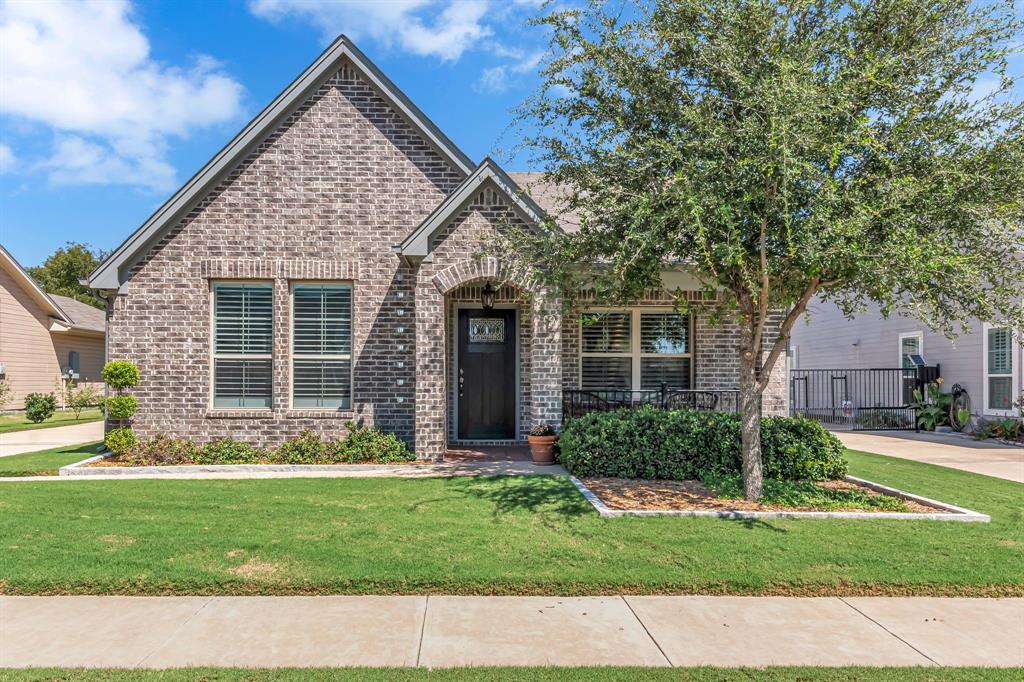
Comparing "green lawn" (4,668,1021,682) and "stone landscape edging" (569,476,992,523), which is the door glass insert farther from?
"green lawn" (4,668,1021,682)

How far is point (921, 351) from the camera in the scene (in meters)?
17.0

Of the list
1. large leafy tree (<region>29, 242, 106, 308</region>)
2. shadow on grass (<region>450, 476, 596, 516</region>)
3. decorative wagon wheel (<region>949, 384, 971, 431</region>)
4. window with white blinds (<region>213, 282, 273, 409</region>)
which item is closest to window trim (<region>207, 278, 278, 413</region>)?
window with white blinds (<region>213, 282, 273, 409</region>)

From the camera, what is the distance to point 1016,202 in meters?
6.13

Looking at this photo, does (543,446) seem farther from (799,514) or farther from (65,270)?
(65,270)

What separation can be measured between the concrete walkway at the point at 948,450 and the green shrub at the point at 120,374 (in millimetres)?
13153

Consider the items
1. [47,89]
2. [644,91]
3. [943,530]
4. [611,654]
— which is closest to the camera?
[611,654]

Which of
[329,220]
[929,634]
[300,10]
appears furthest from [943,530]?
[300,10]

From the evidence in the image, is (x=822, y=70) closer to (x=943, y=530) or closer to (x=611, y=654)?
(x=943, y=530)

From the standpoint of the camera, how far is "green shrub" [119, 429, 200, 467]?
953 centimetres

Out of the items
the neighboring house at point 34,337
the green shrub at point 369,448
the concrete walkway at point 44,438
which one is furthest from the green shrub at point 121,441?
the neighboring house at point 34,337

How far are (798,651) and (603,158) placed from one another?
5.16 meters

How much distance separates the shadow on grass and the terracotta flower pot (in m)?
0.97

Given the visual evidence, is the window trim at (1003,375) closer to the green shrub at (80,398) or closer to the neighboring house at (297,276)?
the neighboring house at (297,276)

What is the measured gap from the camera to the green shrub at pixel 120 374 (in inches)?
384
